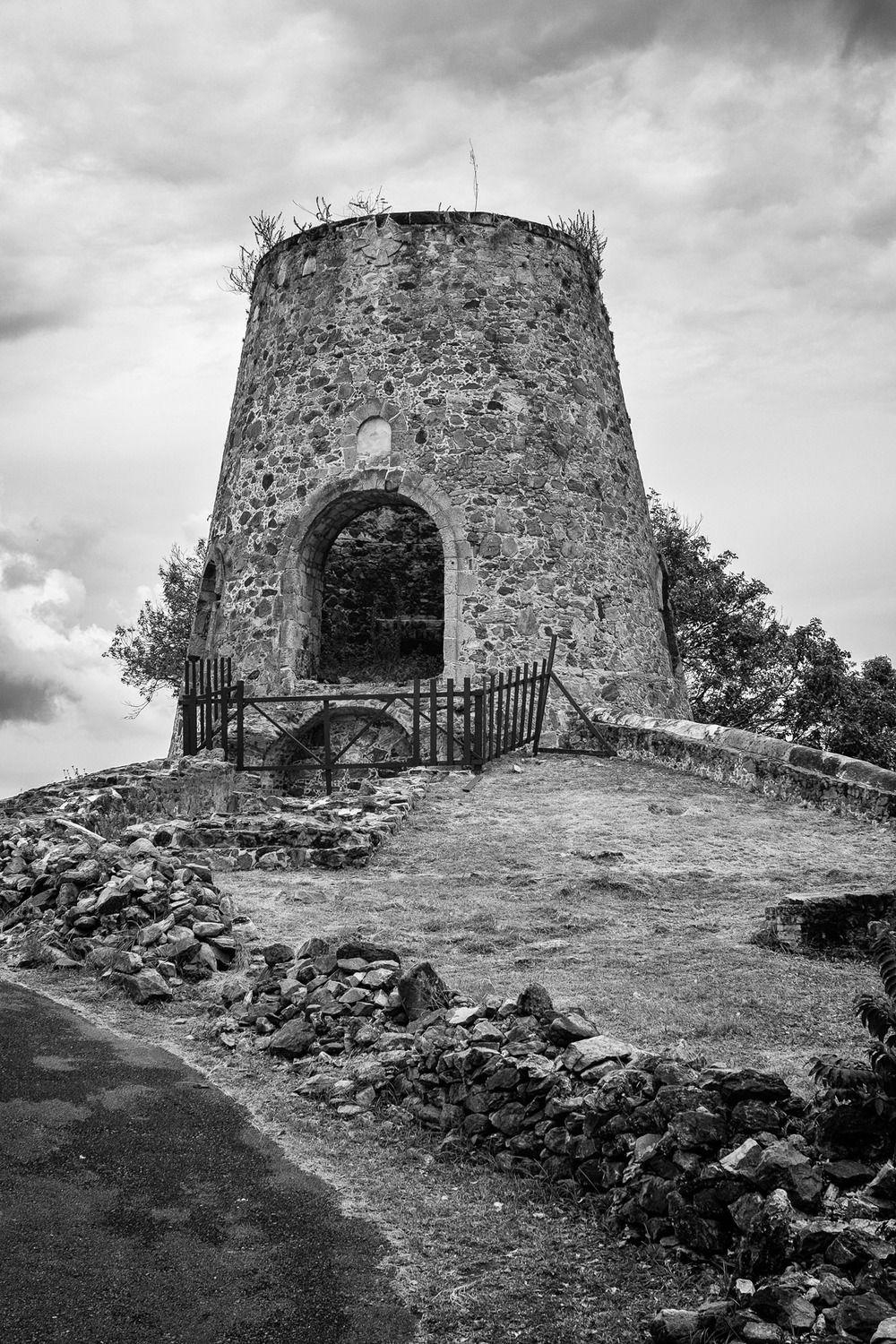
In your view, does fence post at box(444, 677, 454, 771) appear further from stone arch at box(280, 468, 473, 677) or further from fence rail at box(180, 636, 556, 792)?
stone arch at box(280, 468, 473, 677)

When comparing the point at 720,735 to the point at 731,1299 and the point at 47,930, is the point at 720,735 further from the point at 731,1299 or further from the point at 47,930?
the point at 731,1299

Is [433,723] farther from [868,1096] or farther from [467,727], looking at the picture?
[868,1096]

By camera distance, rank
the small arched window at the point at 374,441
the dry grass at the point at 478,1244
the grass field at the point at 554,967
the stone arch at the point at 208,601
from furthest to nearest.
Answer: the stone arch at the point at 208,601 < the small arched window at the point at 374,441 < the grass field at the point at 554,967 < the dry grass at the point at 478,1244

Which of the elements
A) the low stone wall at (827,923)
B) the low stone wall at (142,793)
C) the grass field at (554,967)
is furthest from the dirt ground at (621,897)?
the low stone wall at (142,793)

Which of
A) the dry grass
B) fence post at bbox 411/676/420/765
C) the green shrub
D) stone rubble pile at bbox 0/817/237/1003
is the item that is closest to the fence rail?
fence post at bbox 411/676/420/765

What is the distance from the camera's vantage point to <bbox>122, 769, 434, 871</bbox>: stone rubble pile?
11.4 metres

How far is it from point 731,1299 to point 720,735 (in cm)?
1192

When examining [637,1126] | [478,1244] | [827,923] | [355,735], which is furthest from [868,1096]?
[355,735]

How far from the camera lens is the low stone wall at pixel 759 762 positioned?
1315 cm

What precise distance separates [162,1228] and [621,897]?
18.7 feet

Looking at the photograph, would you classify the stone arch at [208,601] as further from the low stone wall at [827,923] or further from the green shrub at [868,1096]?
the green shrub at [868,1096]

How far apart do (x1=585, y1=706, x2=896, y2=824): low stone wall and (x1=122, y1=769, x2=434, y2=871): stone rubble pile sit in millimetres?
4443

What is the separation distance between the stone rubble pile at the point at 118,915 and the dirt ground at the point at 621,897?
1.83 feet

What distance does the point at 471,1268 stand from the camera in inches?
176
